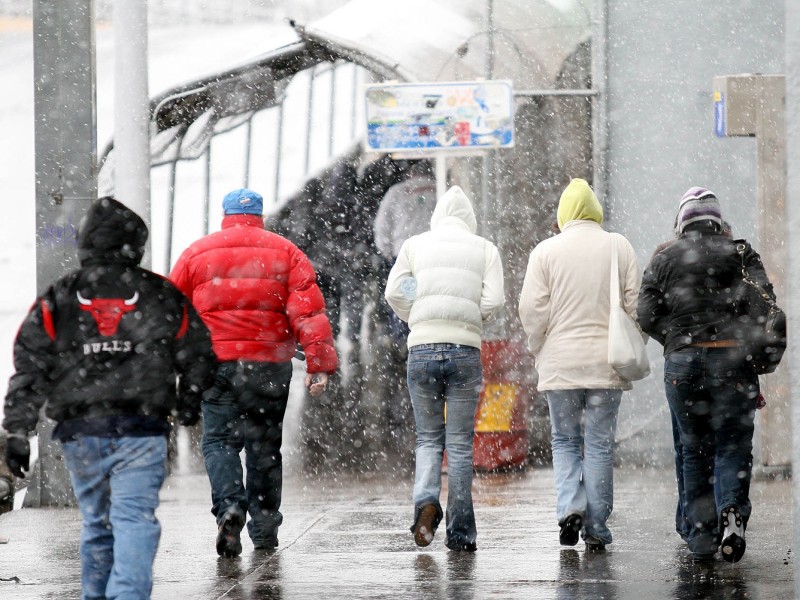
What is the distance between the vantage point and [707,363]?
6.54 meters

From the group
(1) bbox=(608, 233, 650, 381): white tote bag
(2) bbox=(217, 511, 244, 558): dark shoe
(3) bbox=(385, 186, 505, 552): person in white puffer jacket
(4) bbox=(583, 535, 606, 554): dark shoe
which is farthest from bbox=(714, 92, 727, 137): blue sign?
(2) bbox=(217, 511, 244, 558): dark shoe

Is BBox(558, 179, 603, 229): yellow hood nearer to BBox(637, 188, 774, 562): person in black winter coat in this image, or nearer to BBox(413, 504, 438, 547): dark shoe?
BBox(637, 188, 774, 562): person in black winter coat

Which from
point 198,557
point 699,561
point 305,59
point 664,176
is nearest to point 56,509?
point 198,557

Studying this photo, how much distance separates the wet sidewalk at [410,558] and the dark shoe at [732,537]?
0.08 meters

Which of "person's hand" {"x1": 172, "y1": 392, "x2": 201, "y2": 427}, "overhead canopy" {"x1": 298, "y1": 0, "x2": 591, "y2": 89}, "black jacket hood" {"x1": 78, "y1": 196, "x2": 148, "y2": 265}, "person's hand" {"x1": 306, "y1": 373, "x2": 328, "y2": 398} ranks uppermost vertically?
"overhead canopy" {"x1": 298, "y1": 0, "x2": 591, "y2": 89}

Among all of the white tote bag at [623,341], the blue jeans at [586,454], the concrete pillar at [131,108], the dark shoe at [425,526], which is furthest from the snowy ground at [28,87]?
the white tote bag at [623,341]

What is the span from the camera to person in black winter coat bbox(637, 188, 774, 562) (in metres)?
6.51

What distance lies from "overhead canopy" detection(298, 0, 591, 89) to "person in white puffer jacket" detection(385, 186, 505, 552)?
5427mm

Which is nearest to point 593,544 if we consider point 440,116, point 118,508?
point 118,508

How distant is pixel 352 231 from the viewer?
16.9 meters

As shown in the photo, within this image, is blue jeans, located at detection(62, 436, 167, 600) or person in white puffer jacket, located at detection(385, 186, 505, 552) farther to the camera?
person in white puffer jacket, located at detection(385, 186, 505, 552)

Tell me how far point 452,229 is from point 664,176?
458cm

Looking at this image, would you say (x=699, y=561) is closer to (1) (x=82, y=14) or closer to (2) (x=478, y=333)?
(2) (x=478, y=333)

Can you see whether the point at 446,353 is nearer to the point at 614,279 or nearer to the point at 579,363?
the point at 579,363
